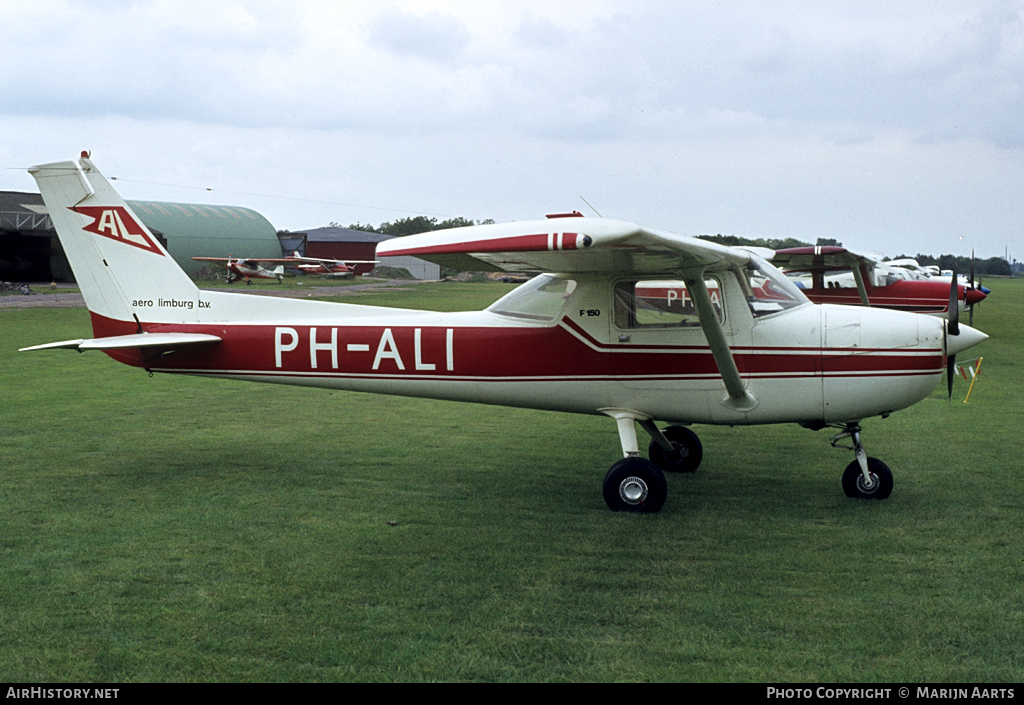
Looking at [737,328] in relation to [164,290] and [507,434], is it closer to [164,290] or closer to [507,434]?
[507,434]

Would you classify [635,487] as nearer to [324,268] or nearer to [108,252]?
[108,252]

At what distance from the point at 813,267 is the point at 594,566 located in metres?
17.7

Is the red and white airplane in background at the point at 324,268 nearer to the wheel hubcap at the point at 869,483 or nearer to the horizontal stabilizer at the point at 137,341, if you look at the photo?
the horizontal stabilizer at the point at 137,341

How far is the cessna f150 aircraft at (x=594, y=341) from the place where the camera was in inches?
253

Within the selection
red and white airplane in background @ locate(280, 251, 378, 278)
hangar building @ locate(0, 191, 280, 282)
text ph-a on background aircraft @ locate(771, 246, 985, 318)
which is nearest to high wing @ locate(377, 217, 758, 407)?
text ph-a on background aircraft @ locate(771, 246, 985, 318)

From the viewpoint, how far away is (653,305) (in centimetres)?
681

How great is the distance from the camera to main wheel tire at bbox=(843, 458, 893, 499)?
6.75 m

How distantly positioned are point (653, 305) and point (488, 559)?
2556 millimetres

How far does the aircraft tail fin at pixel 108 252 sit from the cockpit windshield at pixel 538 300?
3.01 metres

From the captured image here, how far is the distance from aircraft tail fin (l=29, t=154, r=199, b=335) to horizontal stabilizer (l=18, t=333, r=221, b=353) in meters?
0.31

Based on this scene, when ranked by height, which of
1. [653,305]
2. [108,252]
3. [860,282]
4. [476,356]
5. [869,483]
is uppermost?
[108,252]

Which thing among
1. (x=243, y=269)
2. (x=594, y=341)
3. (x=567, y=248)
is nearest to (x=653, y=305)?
(x=594, y=341)

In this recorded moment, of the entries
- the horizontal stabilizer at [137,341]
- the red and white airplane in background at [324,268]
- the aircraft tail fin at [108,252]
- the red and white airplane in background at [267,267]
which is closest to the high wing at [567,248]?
the horizontal stabilizer at [137,341]

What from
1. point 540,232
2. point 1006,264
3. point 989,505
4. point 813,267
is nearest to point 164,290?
point 540,232
